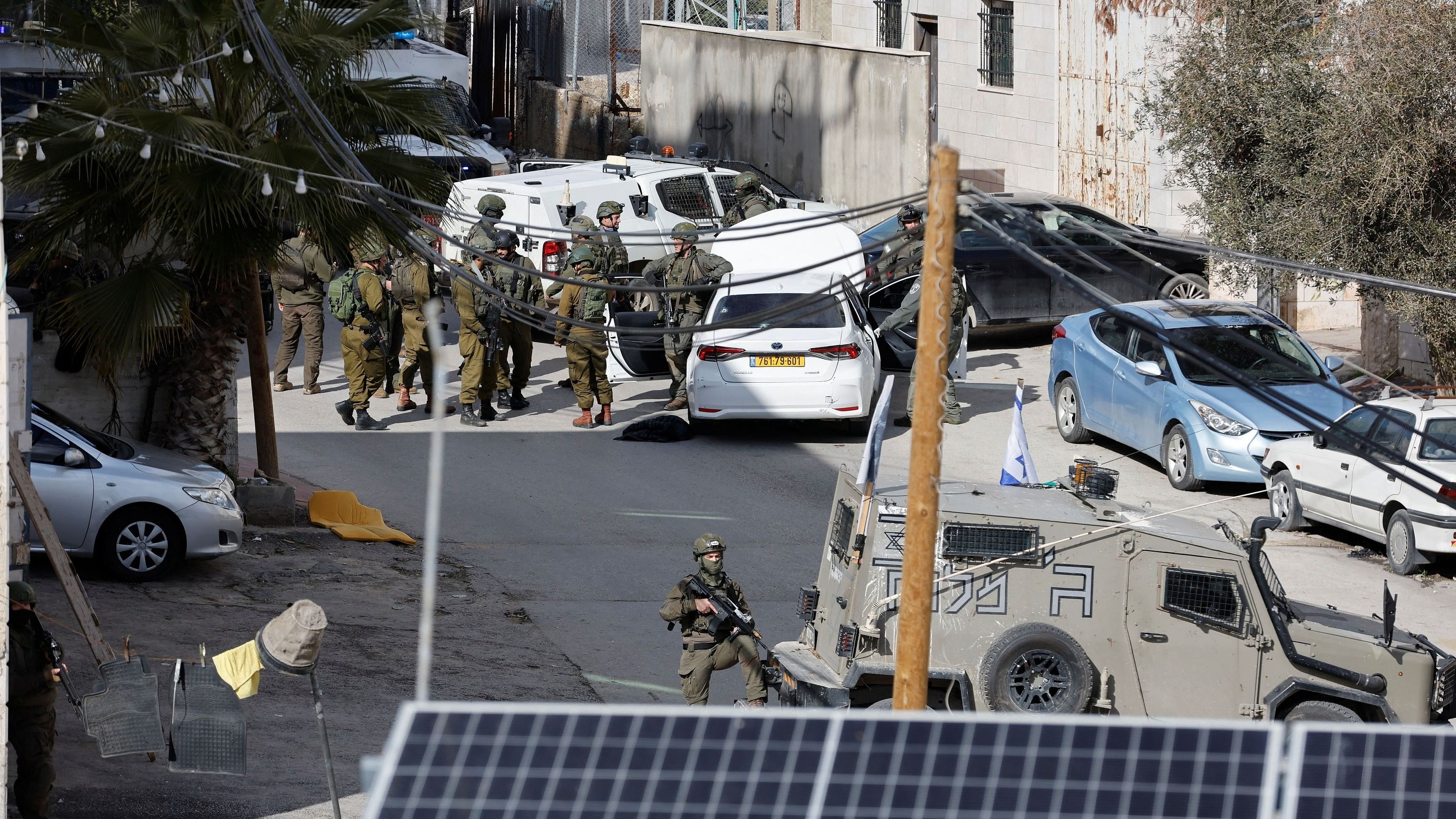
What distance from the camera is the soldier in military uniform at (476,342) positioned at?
57.1 feet

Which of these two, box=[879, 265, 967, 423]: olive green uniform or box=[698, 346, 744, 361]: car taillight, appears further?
box=[879, 265, 967, 423]: olive green uniform

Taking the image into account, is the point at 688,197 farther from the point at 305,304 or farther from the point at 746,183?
the point at 305,304

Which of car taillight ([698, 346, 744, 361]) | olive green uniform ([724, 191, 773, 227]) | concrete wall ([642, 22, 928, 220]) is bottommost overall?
car taillight ([698, 346, 744, 361])

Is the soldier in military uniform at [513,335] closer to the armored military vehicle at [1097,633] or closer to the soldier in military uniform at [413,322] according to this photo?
the soldier in military uniform at [413,322]

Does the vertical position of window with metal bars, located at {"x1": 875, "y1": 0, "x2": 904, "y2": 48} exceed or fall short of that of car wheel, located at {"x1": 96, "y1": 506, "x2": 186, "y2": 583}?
it exceeds it

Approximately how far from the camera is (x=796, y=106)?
29859 mm

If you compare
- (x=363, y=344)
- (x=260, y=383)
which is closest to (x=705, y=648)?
(x=260, y=383)

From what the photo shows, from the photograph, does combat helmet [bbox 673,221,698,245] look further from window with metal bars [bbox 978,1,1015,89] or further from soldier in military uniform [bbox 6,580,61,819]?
window with metal bars [bbox 978,1,1015,89]

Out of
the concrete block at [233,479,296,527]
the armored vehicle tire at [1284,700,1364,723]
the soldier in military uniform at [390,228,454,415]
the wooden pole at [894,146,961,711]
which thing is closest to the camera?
the wooden pole at [894,146,961,711]

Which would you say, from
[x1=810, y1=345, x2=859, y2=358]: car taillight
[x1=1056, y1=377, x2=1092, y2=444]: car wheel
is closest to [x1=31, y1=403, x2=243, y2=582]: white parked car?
[x1=810, y1=345, x2=859, y2=358]: car taillight

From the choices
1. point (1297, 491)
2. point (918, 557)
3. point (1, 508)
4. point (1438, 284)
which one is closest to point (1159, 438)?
point (1297, 491)

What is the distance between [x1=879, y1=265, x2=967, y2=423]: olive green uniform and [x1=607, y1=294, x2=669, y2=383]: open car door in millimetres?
2661

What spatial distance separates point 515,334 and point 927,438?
12204 mm

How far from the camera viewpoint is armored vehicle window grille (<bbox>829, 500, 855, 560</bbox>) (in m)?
9.78
